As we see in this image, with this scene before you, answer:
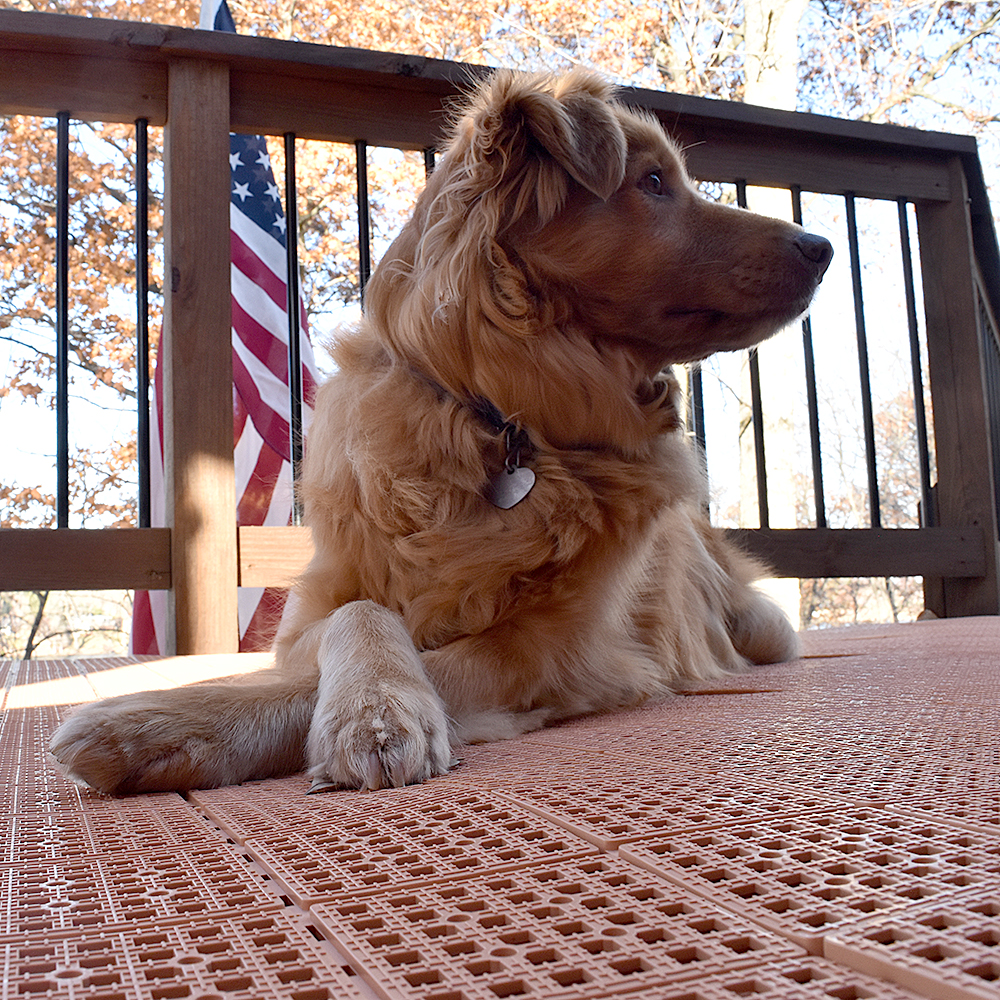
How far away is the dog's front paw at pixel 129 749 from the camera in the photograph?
1.16 meters

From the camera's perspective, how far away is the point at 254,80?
3129 mm

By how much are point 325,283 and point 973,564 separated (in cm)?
832

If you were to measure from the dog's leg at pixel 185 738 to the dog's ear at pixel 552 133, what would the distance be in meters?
1.17

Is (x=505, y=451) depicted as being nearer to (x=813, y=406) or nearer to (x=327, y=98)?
(x=327, y=98)

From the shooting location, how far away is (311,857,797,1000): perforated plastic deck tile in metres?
0.51

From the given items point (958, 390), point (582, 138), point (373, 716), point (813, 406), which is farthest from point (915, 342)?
point (373, 716)

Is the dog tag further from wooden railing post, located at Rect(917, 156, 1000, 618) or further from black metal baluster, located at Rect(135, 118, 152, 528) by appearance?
wooden railing post, located at Rect(917, 156, 1000, 618)

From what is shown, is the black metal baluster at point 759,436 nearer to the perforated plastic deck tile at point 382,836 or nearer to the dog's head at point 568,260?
the dog's head at point 568,260

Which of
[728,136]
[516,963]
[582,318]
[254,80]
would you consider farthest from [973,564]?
[516,963]

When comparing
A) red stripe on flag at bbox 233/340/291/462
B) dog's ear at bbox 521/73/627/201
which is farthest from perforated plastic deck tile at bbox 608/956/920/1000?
red stripe on flag at bbox 233/340/291/462

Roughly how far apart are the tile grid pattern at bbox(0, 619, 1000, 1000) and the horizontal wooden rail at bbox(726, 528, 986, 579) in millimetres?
2399

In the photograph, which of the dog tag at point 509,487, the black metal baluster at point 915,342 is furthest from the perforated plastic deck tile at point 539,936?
the black metal baluster at point 915,342

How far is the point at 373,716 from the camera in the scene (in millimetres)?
1213

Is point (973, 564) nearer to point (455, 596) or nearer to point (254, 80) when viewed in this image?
point (455, 596)
